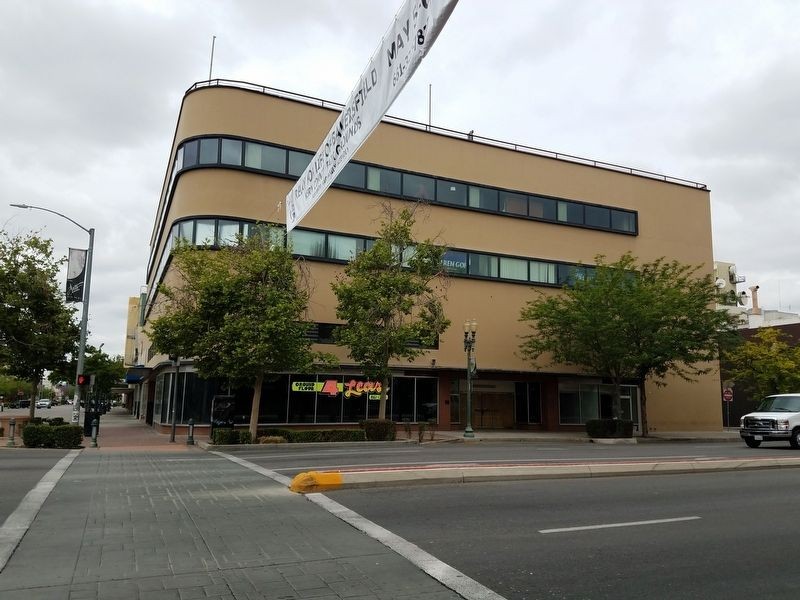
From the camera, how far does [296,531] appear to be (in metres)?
7.77

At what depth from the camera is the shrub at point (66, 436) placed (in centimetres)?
2173

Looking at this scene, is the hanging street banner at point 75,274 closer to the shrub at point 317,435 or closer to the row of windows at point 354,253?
the row of windows at point 354,253

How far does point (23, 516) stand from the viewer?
8641 mm

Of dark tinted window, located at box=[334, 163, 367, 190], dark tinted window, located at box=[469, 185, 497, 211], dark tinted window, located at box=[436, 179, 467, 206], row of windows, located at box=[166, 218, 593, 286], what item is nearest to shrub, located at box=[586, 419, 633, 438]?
row of windows, located at box=[166, 218, 593, 286]

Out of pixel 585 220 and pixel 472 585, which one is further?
pixel 585 220

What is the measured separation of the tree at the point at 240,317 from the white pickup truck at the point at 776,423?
649 inches

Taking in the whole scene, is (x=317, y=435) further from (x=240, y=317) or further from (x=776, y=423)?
(x=776, y=423)

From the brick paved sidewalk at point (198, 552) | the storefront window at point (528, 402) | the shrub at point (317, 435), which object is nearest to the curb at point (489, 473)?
the brick paved sidewalk at point (198, 552)

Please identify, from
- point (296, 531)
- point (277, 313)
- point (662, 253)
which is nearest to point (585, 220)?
point (662, 253)

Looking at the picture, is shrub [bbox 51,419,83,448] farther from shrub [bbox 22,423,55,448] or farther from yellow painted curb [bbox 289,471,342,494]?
yellow painted curb [bbox 289,471,342,494]

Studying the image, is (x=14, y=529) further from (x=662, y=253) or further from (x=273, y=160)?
(x=662, y=253)

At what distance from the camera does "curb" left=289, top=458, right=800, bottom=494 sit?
430 inches

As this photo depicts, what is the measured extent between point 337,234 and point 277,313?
8129mm

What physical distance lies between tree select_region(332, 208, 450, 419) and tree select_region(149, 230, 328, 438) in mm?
2228
